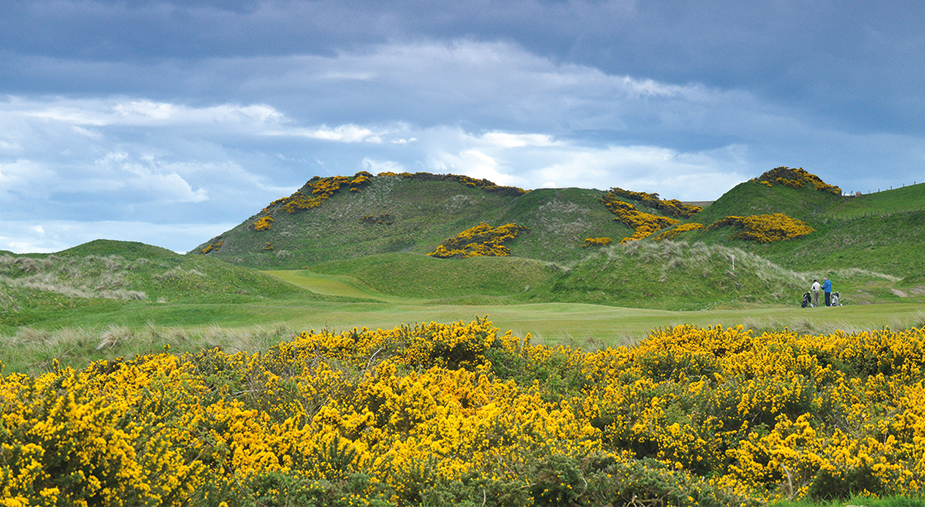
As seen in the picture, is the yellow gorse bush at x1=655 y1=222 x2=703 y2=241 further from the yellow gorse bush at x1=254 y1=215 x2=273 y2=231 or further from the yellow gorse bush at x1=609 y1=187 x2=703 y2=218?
the yellow gorse bush at x1=254 y1=215 x2=273 y2=231

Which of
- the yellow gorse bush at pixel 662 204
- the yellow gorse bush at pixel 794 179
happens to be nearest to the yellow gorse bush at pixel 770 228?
the yellow gorse bush at pixel 794 179

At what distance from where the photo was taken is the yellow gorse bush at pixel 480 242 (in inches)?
2170

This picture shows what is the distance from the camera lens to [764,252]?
1800 inches

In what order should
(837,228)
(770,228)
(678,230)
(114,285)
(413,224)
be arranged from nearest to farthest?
(114,285) → (837,228) → (770,228) → (678,230) → (413,224)

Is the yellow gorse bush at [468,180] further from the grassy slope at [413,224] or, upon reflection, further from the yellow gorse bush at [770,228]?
the yellow gorse bush at [770,228]

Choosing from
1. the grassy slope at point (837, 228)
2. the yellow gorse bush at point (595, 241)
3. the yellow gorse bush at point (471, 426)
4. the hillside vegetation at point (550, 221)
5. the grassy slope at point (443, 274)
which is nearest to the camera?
the yellow gorse bush at point (471, 426)

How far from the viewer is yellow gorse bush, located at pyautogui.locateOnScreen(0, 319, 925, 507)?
156 inches

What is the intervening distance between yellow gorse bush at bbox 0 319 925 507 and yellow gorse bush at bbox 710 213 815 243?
42.4 metres

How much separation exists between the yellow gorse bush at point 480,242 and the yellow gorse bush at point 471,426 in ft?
146

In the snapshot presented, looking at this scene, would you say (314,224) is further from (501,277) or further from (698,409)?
(698,409)

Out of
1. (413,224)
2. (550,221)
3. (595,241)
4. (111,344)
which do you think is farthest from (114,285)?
(550,221)

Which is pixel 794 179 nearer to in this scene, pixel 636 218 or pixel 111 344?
pixel 636 218

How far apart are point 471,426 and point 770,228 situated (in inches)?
1985

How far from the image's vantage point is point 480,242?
58938 mm
